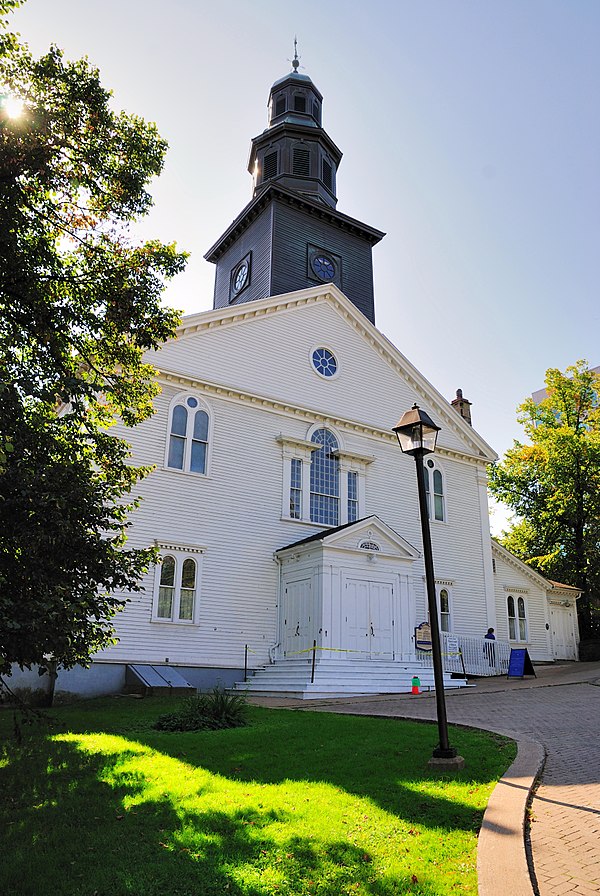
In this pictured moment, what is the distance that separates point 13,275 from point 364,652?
1502 cm

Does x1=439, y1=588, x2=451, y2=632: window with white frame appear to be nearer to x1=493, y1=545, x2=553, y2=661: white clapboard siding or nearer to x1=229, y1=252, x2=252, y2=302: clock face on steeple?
x1=493, y1=545, x2=553, y2=661: white clapboard siding

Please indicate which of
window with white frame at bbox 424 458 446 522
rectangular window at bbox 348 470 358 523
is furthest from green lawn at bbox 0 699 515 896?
window with white frame at bbox 424 458 446 522

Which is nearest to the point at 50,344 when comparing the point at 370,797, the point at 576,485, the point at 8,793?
the point at 8,793

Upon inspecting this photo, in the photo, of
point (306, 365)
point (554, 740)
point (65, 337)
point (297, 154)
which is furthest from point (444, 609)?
point (297, 154)

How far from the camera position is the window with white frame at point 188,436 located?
20812 mm

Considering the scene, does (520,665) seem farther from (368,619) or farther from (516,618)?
(516,618)

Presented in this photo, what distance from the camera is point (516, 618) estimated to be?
1155 inches

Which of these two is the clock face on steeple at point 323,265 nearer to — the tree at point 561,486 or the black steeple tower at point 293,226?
the black steeple tower at point 293,226

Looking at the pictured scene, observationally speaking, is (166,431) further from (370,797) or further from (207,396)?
(370,797)

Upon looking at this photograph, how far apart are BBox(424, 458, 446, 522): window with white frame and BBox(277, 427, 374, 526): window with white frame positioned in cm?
317

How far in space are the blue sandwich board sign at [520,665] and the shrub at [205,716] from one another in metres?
12.4

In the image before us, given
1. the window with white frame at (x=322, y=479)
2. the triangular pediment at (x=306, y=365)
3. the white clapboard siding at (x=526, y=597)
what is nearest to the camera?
the triangular pediment at (x=306, y=365)

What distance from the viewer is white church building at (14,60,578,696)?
19766mm

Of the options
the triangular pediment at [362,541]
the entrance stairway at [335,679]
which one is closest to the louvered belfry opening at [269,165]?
the triangular pediment at [362,541]
